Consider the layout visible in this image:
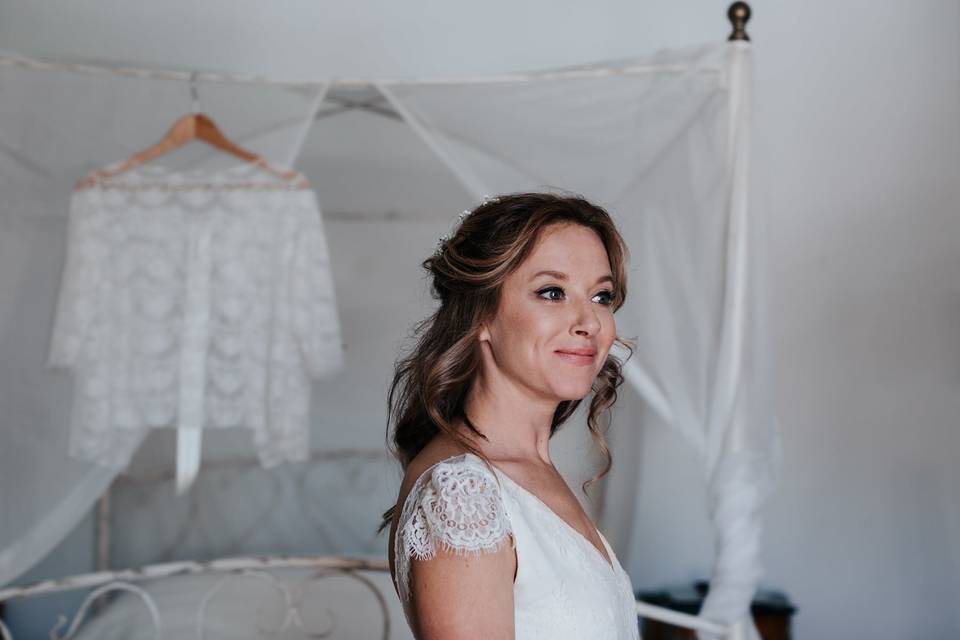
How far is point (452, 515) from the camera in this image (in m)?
1.17

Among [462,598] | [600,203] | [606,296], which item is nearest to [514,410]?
[606,296]

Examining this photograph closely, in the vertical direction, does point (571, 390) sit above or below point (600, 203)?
below

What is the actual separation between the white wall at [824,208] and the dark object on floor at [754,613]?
23 centimetres

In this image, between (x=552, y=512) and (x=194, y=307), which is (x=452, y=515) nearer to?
(x=552, y=512)

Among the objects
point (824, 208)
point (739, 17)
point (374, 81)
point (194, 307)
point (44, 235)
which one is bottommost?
point (194, 307)

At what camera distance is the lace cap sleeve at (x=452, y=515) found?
1.16 meters

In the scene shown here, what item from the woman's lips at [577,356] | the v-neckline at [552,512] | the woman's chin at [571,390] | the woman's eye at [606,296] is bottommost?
the v-neckline at [552,512]

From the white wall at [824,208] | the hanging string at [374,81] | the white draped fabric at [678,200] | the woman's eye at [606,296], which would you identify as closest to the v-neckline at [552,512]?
the woman's eye at [606,296]

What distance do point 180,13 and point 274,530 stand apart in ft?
6.08

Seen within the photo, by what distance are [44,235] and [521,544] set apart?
75.0 inches

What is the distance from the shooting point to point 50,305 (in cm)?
273

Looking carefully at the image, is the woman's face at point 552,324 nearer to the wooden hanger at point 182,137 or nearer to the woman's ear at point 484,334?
the woman's ear at point 484,334

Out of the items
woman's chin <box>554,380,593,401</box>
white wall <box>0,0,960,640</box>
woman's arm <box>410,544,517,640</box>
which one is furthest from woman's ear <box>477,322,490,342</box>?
white wall <box>0,0,960,640</box>

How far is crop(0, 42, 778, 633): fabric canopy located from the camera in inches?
99.7
